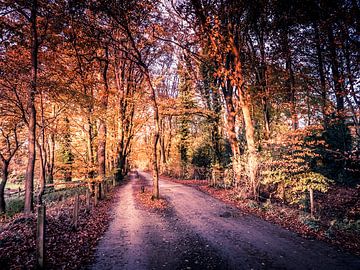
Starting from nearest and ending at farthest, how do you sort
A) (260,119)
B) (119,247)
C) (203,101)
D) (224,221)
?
(119,247)
(224,221)
(203,101)
(260,119)

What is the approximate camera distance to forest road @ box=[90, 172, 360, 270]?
5082 millimetres

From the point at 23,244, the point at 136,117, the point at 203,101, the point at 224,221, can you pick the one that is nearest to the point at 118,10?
the point at 23,244

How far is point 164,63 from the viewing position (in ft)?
80.9

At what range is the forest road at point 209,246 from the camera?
16.7 feet

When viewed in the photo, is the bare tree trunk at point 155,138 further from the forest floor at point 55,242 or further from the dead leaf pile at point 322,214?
the forest floor at point 55,242

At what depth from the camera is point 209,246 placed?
611 cm

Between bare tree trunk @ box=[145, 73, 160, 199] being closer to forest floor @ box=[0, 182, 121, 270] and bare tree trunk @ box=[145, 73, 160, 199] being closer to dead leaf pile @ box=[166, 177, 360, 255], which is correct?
dead leaf pile @ box=[166, 177, 360, 255]

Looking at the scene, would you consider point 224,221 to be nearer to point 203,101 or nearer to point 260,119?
point 203,101

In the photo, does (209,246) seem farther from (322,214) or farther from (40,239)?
(322,214)

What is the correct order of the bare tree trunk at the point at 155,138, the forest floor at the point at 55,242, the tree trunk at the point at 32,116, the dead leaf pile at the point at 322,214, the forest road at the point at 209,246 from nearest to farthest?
the forest floor at the point at 55,242, the forest road at the point at 209,246, the dead leaf pile at the point at 322,214, the tree trunk at the point at 32,116, the bare tree trunk at the point at 155,138

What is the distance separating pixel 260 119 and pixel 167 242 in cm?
2083

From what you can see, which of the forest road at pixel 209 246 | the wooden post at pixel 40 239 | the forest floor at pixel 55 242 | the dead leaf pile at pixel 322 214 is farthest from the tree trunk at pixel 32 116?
the dead leaf pile at pixel 322 214

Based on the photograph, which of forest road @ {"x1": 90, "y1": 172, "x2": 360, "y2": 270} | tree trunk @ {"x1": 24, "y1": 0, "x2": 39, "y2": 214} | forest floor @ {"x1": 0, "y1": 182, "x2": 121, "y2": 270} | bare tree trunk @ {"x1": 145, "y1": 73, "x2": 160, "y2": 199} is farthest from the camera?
bare tree trunk @ {"x1": 145, "y1": 73, "x2": 160, "y2": 199}

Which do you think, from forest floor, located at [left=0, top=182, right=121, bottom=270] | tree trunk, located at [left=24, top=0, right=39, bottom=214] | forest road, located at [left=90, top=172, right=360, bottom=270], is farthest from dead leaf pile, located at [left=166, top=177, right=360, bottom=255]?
tree trunk, located at [left=24, top=0, right=39, bottom=214]
